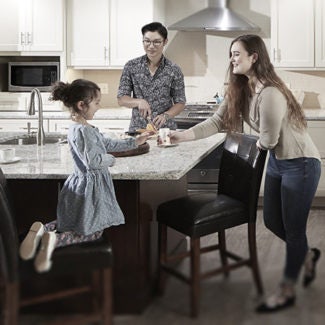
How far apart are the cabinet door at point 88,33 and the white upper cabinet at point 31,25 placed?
0.10 metres

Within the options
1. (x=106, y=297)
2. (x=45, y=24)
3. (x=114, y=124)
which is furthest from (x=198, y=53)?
(x=106, y=297)

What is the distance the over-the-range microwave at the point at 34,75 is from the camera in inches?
217

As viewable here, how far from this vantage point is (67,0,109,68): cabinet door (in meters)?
5.41

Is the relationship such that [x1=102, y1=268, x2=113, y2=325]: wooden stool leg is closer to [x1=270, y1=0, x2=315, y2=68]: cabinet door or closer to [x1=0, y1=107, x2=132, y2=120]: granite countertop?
[x1=0, y1=107, x2=132, y2=120]: granite countertop

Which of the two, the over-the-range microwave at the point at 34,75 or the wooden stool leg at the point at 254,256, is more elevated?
the over-the-range microwave at the point at 34,75

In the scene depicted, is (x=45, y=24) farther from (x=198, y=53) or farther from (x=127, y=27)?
(x=198, y=53)

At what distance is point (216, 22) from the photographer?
5.38 metres

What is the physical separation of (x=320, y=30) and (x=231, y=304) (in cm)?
304

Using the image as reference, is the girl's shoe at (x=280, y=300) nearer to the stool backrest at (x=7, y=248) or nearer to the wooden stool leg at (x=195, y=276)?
the wooden stool leg at (x=195, y=276)

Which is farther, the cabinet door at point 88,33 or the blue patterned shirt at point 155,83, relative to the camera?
the cabinet door at point 88,33

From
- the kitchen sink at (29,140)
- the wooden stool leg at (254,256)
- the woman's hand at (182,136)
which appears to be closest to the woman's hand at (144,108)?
the kitchen sink at (29,140)

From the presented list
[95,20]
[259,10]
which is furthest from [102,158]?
[259,10]

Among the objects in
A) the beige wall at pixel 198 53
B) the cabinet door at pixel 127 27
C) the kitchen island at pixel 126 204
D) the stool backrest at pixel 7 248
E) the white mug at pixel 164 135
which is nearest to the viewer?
the stool backrest at pixel 7 248

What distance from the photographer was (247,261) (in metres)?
3.03
